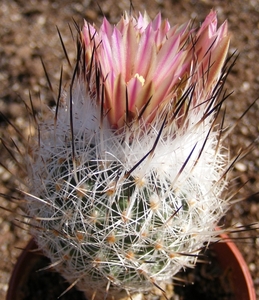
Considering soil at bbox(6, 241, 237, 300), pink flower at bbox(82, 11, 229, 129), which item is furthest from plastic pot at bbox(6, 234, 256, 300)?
pink flower at bbox(82, 11, 229, 129)

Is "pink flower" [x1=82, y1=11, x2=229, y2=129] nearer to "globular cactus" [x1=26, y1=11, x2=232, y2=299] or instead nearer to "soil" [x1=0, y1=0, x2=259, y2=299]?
"globular cactus" [x1=26, y1=11, x2=232, y2=299]

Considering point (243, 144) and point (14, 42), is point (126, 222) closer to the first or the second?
point (243, 144)

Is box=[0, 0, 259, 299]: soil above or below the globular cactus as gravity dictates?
above

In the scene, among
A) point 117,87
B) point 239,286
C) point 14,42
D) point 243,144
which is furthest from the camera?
point 14,42

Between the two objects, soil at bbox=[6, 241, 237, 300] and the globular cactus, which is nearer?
the globular cactus

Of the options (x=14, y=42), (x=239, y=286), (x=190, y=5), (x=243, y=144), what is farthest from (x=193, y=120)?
(x=190, y=5)

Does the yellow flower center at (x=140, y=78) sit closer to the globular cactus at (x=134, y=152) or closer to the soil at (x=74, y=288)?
the globular cactus at (x=134, y=152)

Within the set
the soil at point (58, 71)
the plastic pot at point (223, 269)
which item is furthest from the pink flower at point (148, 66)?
the soil at point (58, 71)
